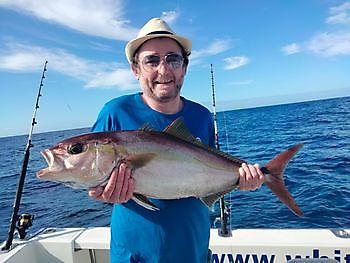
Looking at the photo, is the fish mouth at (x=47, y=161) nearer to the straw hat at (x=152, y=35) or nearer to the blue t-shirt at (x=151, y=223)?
the blue t-shirt at (x=151, y=223)

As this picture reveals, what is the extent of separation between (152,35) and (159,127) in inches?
29.7

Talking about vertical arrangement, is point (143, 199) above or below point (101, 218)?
above

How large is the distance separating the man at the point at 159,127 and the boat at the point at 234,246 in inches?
58.1

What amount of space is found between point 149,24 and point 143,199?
1.47m

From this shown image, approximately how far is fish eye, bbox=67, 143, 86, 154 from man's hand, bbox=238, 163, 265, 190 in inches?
50.4

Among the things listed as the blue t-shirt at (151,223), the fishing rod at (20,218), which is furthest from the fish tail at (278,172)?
the fishing rod at (20,218)

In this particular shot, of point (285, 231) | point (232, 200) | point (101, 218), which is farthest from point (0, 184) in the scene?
point (285, 231)

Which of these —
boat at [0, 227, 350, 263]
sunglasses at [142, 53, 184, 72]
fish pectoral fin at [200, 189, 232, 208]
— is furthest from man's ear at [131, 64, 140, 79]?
boat at [0, 227, 350, 263]

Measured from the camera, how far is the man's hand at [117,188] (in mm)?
2164

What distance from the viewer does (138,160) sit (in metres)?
2.29

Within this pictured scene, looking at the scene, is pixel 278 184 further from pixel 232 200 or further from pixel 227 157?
pixel 232 200

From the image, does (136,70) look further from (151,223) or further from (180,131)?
(151,223)

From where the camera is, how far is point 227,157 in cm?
271

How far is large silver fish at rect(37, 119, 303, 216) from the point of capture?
2219 millimetres
